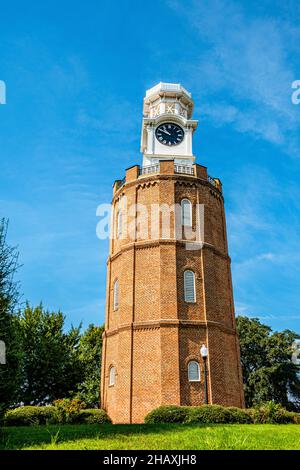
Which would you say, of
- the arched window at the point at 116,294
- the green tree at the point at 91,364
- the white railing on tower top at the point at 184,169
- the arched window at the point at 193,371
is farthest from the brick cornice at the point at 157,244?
the green tree at the point at 91,364

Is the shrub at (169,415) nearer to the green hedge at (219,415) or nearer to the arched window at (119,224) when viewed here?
the green hedge at (219,415)

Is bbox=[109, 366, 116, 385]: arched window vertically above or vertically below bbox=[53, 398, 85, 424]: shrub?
above

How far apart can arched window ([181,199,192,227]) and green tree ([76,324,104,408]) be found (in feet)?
51.0

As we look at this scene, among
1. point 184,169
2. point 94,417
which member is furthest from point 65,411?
point 184,169

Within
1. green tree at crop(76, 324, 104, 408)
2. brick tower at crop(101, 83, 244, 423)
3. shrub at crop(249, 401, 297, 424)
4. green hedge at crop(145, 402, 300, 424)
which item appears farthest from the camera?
green tree at crop(76, 324, 104, 408)

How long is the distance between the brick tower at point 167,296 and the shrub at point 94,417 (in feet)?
1.95

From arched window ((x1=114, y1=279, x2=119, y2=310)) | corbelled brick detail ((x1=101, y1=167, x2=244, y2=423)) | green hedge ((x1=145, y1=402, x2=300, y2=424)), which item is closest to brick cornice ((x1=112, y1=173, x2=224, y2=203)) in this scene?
corbelled brick detail ((x1=101, y1=167, x2=244, y2=423))

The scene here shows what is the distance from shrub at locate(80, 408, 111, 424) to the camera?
77.1 ft

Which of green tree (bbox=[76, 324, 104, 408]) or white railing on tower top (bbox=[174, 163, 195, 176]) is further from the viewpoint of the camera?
green tree (bbox=[76, 324, 104, 408])

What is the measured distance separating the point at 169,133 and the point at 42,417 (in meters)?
22.6

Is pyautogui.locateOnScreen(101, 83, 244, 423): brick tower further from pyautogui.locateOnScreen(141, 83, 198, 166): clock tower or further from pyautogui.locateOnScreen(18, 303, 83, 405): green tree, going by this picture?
pyautogui.locateOnScreen(18, 303, 83, 405): green tree

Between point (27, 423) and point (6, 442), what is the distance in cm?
1281
